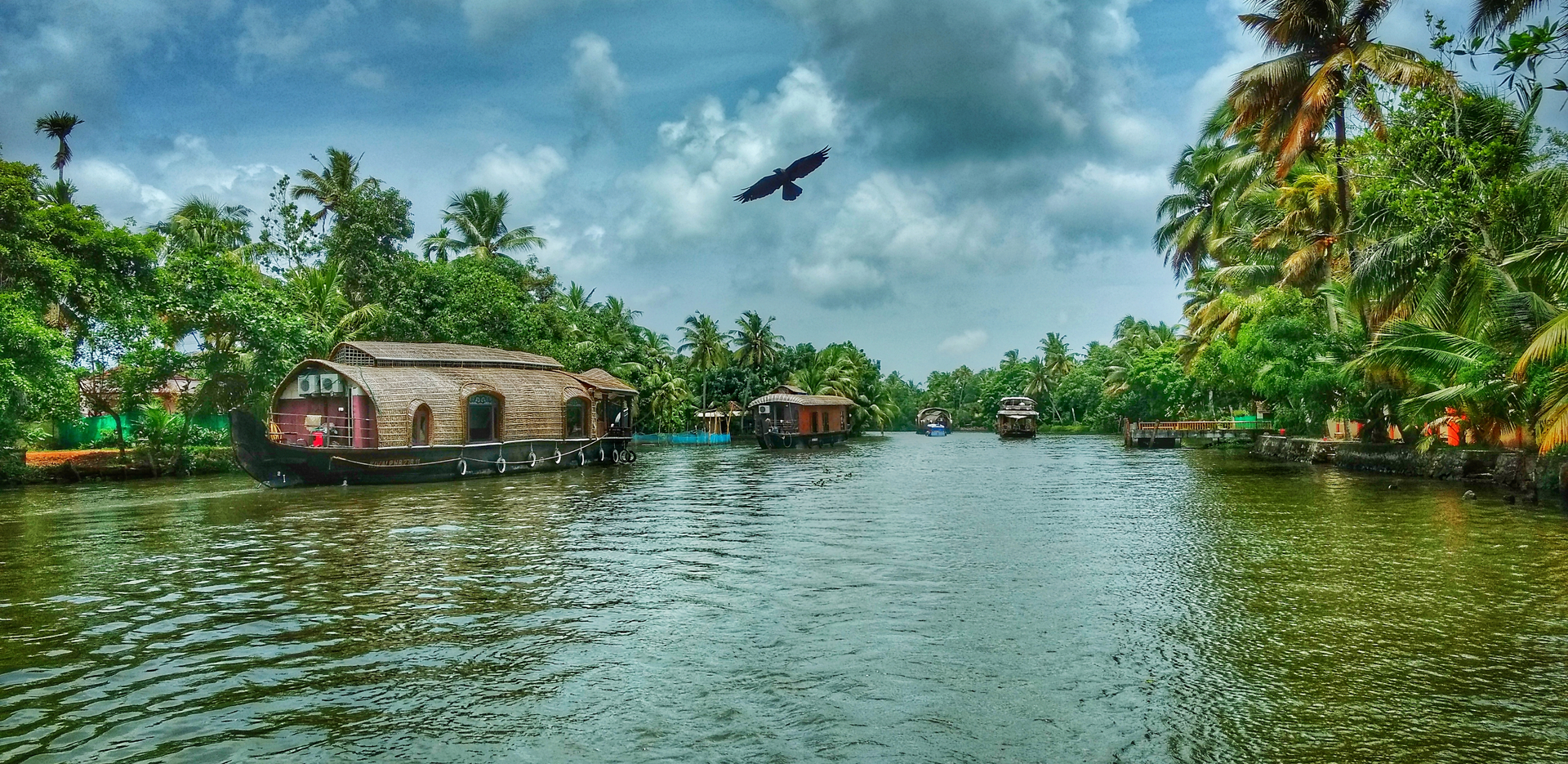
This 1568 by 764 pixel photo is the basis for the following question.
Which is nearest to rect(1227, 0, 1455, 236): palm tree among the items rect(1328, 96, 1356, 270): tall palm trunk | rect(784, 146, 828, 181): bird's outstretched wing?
rect(1328, 96, 1356, 270): tall palm trunk

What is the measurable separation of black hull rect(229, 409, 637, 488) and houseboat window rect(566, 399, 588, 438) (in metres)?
3.16

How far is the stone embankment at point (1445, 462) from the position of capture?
15.2 metres

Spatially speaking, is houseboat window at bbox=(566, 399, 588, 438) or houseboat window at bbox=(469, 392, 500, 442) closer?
houseboat window at bbox=(469, 392, 500, 442)

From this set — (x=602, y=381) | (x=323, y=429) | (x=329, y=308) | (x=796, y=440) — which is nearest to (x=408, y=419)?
(x=323, y=429)

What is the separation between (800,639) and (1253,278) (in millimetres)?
29730

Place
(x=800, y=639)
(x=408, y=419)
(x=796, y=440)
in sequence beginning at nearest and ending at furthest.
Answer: (x=800, y=639)
(x=408, y=419)
(x=796, y=440)

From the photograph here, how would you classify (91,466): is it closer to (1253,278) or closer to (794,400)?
(794,400)

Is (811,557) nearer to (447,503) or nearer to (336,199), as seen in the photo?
(447,503)

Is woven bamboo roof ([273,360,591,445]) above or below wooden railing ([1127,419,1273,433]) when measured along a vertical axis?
above

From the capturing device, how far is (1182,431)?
45906mm

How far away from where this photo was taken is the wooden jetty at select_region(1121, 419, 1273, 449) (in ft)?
135

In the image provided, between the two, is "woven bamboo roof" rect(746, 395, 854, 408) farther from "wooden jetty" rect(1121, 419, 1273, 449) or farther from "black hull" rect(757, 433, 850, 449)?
"wooden jetty" rect(1121, 419, 1273, 449)

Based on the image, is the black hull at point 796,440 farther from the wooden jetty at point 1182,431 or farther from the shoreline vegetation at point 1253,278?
the wooden jetty at point 1182,431

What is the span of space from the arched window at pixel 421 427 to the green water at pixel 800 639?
922cm
